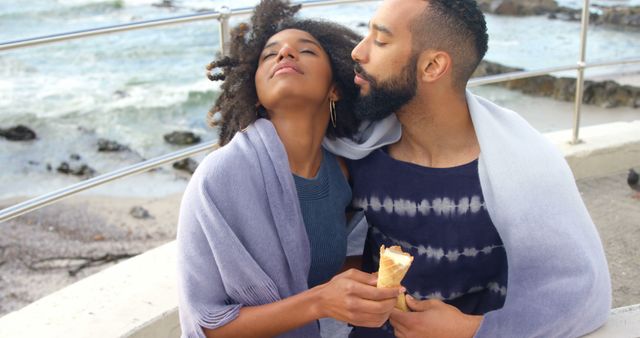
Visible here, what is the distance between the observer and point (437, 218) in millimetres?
1949

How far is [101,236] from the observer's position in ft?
19.8

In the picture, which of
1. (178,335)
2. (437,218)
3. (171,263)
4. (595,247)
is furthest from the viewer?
(171,263)

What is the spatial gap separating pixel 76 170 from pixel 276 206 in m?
7.61

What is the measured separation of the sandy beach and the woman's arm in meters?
1.67

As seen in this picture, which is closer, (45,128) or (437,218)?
(437,218)

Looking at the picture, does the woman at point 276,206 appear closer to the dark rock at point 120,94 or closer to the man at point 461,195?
the man at point 461,195

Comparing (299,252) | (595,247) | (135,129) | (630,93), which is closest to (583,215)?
(595,247)

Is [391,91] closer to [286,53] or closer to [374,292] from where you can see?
[286,53]

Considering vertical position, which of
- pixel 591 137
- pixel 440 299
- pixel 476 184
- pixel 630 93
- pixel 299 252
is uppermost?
pixel 476 184

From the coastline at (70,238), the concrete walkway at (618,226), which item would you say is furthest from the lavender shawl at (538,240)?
the coastline at (70,238)

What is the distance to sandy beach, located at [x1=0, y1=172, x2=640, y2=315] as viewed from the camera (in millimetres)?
3439

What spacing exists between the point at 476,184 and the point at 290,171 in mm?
466

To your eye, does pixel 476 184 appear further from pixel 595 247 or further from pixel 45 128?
pixel 45 128

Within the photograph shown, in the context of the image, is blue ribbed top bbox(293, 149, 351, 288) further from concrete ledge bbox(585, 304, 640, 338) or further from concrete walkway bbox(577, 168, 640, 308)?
concrete walkway bbox(577, 168, 640, 308)
